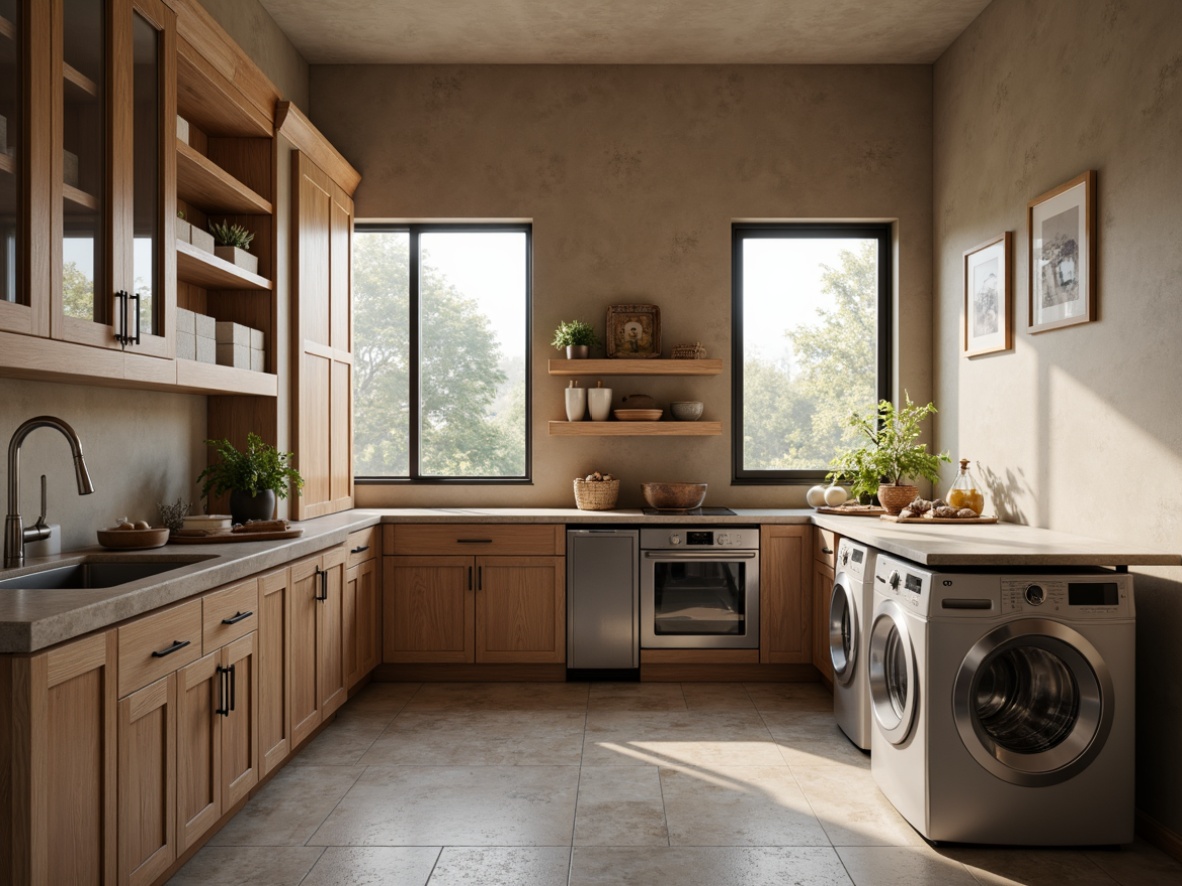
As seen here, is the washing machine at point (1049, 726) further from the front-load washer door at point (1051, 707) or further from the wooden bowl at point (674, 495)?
the wooden bowl at point (674, 495)

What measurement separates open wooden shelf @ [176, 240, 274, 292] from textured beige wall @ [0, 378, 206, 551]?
477 millimetres

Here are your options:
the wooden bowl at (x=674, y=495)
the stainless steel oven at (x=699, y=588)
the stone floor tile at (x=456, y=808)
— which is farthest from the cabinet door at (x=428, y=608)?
the stone floor tile at (x=456, y=808)

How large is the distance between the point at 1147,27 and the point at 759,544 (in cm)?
262

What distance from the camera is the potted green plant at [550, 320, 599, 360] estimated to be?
477 cm

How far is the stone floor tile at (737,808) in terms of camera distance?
269 cm

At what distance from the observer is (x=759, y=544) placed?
14.4ft

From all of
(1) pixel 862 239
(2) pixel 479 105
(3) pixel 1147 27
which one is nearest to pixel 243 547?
(2) pixel 479 105

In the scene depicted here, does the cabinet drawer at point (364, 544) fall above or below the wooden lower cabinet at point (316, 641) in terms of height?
above

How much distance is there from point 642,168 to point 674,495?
1883 millimetres

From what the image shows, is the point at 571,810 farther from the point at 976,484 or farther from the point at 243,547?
the point at 976,484

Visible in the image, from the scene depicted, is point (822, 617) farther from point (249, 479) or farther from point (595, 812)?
point (249, 479)

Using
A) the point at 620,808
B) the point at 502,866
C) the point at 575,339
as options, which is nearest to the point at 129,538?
the point at 502,866

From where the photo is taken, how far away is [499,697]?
13.8 ft

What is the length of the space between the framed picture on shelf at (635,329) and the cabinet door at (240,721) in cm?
269
